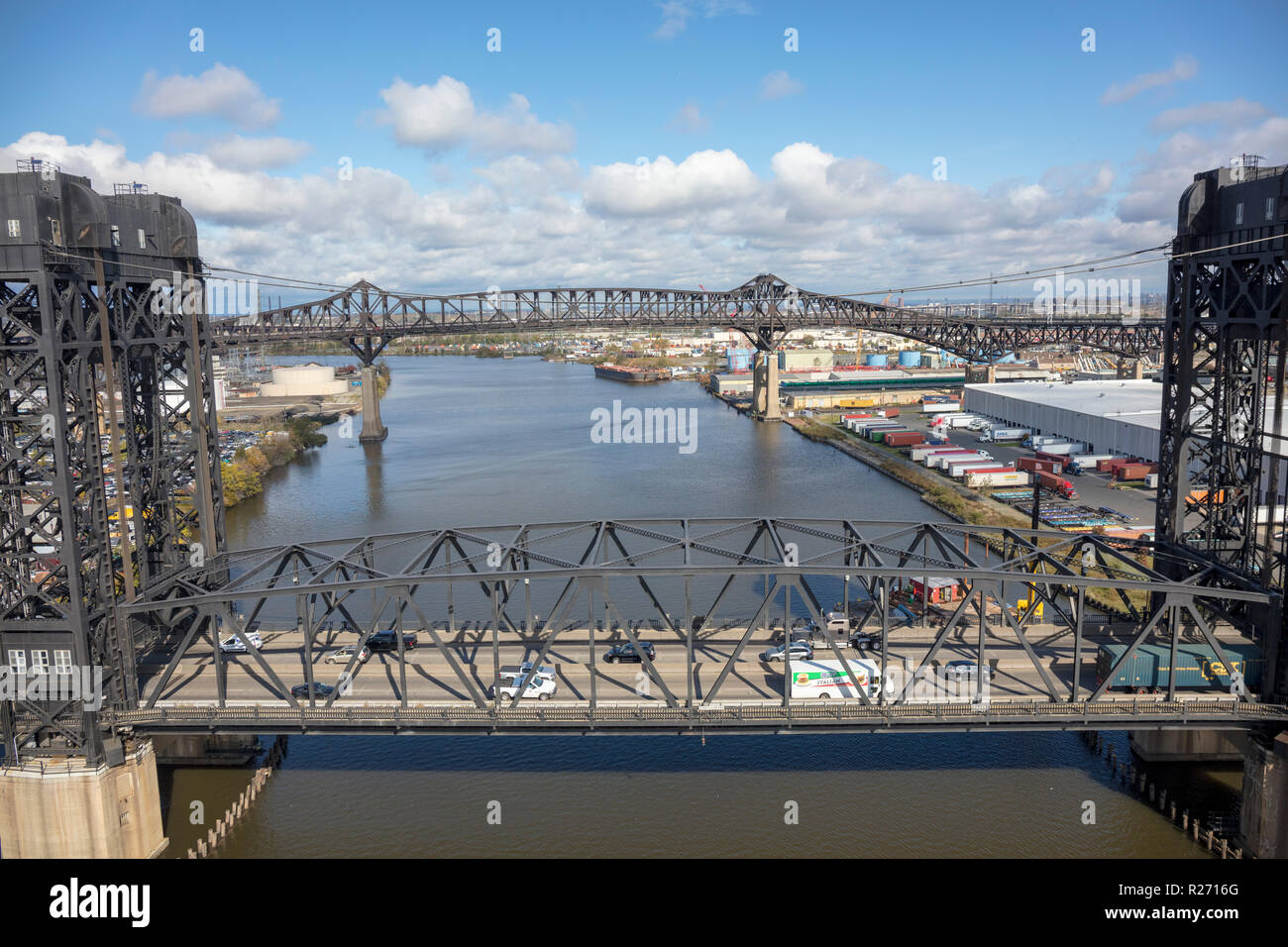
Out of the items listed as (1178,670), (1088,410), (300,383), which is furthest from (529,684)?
(300,383)

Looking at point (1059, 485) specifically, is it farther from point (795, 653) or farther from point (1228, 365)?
point (795, 653)

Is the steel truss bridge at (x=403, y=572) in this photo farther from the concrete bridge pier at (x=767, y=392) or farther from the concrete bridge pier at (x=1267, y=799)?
the concrete bridge pier at (x=767, y=392)

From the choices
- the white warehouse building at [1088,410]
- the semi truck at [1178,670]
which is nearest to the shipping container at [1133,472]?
the white warehouse building at [1088,410]

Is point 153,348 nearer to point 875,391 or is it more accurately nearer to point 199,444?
point 199,444
